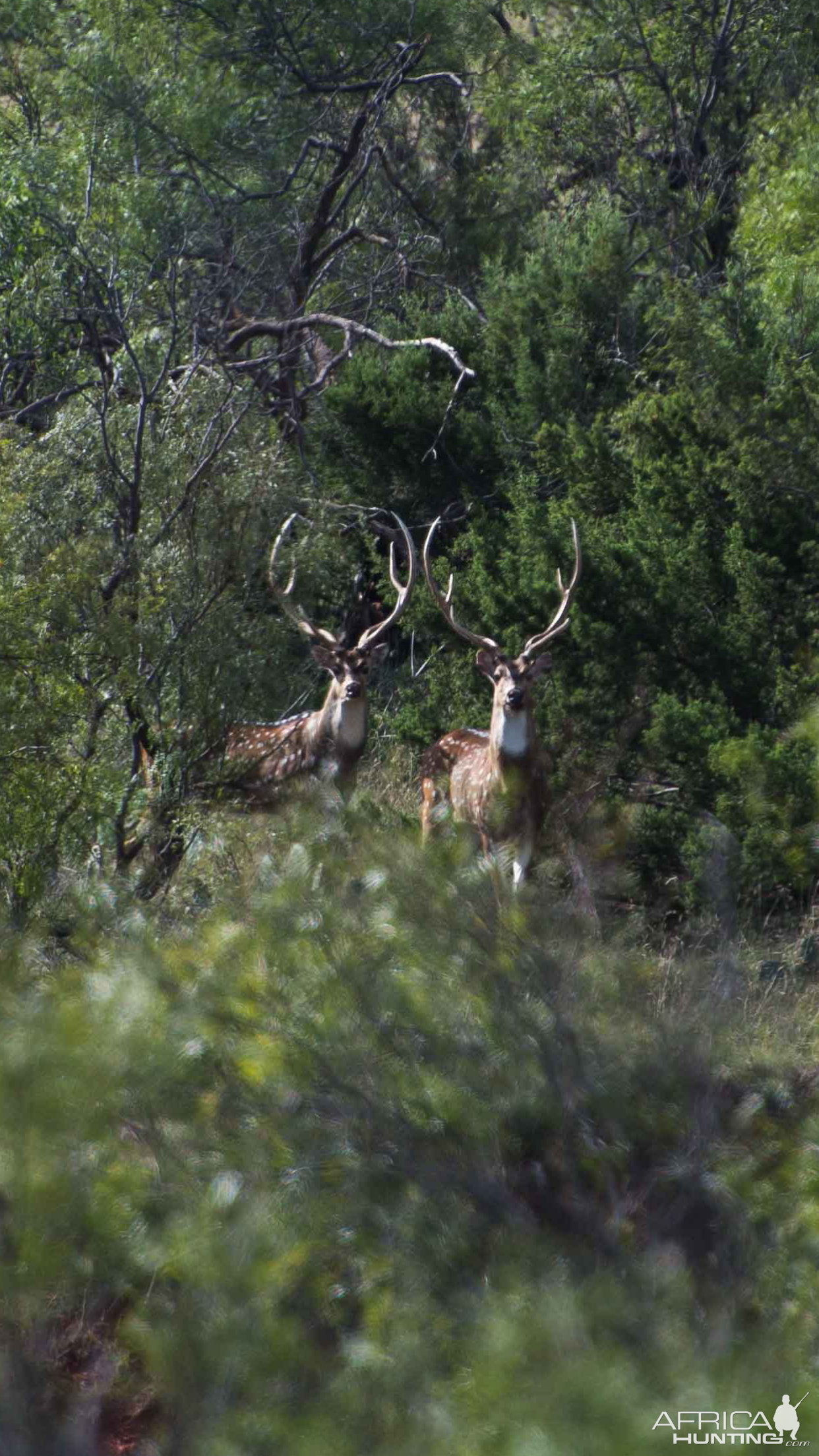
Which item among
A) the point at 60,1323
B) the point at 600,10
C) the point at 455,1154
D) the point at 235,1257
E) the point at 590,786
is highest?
the point at 600,10

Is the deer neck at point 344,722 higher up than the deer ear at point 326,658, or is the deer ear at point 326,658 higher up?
the deer ear at point 326,658

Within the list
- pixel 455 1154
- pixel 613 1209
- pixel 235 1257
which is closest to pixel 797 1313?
pixel 613 1209

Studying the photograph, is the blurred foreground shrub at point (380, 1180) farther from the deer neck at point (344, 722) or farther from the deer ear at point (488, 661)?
the deer neck at point (344, 722)

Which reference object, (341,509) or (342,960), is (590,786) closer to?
(341,509)

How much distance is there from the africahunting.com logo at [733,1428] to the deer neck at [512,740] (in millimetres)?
5672

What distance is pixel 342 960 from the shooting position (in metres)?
4.02

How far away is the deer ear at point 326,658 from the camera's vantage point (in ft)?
28.4

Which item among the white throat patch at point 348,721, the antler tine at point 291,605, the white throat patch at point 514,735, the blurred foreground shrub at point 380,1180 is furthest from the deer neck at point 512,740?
the blurred foreground shrub at point 380,1180

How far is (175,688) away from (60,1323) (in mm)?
4239

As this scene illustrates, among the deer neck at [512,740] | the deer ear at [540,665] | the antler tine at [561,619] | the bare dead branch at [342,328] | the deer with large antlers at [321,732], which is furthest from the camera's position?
the bare dead branch at [342,328]

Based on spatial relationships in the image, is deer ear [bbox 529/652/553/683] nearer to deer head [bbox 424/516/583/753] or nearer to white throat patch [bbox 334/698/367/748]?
deer head [bbox 424/516/583/753]

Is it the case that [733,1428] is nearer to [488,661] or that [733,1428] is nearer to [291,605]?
[488,661]

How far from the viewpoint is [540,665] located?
8.34 meters

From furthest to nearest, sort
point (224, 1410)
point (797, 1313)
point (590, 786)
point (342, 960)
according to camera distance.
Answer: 1. point (590, 786)
2. point (342, 960)
3. point (797, 1313)
4. point (224, 1410)
